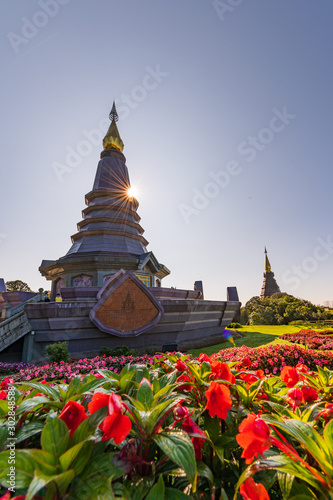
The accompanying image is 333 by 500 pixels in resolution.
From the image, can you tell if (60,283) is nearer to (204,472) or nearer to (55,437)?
(55,437)

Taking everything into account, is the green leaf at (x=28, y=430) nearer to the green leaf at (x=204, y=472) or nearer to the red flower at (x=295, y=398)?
the green leaf at (x=204, y=472)

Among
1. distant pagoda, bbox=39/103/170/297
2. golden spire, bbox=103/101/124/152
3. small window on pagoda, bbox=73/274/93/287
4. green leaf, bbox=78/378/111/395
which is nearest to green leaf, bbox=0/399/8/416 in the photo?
green leaf, bbox=78/378/111/395

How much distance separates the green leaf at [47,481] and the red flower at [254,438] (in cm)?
84

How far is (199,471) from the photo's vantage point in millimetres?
1348

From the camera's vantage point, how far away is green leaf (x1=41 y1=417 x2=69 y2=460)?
1.23 meters

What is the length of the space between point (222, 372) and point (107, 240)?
66.7ft

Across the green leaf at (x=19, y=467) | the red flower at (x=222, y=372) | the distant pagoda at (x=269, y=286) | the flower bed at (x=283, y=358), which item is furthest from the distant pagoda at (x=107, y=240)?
the distant pagoda at (x=269, y=286)

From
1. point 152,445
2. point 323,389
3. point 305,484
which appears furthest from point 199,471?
point 323,389

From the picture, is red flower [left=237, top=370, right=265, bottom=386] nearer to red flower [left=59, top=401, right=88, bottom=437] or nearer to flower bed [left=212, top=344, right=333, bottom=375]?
red flower [left=59, top=401, right=88, bottom=437]

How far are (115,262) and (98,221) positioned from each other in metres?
5.90

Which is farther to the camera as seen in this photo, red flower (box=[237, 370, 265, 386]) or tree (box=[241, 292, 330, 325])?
tree (box=[241, 292, 330, 325])

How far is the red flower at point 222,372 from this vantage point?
80.4 inches

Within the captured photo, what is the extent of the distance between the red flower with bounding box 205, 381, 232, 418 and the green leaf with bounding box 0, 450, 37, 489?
1072 mm

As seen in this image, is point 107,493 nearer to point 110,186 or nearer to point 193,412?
point 193,412
